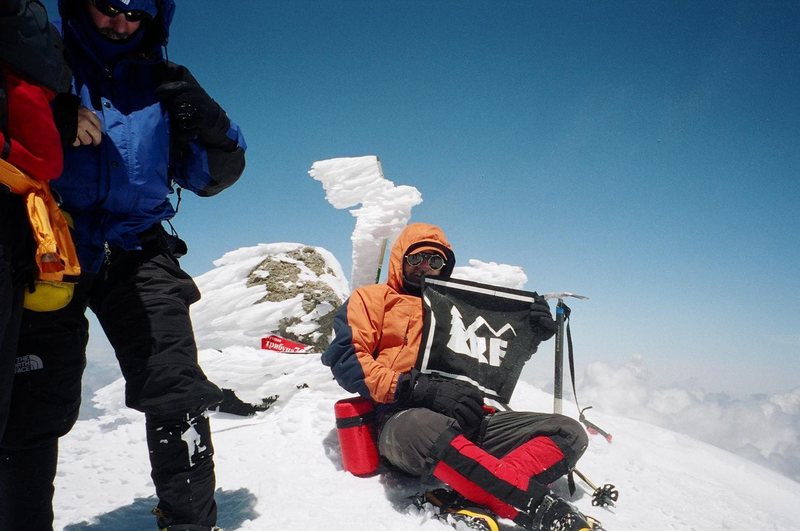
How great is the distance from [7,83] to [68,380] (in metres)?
1.21

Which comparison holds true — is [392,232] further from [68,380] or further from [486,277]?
[68,380]

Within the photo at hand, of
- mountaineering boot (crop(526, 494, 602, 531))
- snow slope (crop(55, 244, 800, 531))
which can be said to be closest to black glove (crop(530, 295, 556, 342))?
snow slope (crop(55, 244, 800, 531))

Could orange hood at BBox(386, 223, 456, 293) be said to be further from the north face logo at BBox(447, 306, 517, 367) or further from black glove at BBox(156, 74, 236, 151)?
black glove at BBox(156, 74, 236, 151)

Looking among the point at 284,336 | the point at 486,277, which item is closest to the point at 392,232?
the point at 486,277

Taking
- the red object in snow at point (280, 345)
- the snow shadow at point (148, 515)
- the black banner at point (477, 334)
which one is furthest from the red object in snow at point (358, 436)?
the red object in snow at point (280, 345)

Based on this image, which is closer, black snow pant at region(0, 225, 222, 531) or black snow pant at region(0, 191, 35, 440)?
black snow pant at region(0, 191, 35, 440)

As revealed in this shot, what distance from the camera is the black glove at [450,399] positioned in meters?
2.84

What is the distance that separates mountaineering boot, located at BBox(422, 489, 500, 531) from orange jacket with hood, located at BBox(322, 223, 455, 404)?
2.13 ft

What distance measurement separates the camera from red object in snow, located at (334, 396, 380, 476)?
3.04 meters

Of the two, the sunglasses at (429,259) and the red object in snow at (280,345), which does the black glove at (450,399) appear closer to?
the sunglasses at (429,259)

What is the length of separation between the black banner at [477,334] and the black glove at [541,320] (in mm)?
47

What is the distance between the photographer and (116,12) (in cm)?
192

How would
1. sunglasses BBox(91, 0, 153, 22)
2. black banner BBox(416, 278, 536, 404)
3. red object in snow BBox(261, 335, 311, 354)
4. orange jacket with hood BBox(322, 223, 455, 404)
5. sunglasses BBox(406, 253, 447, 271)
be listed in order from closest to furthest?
1. sunglasses BBox(91, 0, 153, 22)
2. orange jacket with hood BBox(322, 223, 455, 404)
3. black banner BBox(416, 278, 536, 404)
4. sunglasses BBox(406, 253, 447, 271)
5. red object in snow BBox(261, 335, 311, 354)

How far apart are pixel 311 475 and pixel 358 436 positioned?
1.37 ft
